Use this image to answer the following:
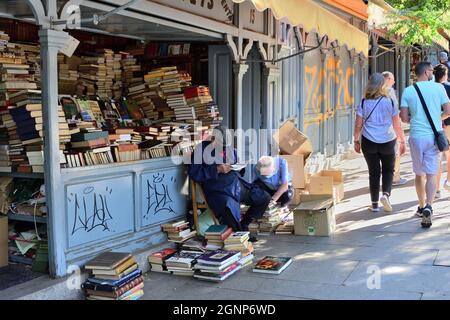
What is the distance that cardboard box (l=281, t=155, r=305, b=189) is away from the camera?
7.57 meters

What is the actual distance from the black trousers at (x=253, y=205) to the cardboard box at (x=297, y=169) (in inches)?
55.7

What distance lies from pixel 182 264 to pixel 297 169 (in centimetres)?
301

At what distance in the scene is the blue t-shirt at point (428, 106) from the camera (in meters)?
6.30

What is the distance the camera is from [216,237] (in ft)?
17.8

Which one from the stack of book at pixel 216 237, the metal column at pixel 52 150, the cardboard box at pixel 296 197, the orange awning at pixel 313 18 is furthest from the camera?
the cardboard box at pixel 296 197

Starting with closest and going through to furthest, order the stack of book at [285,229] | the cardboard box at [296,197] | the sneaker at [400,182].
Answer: the stack of book at [285,229]
the cardboard box at [296,197]
the sneaker at [400,182]

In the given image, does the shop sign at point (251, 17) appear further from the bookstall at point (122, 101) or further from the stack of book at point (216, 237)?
the stack of book at point (216, 237)

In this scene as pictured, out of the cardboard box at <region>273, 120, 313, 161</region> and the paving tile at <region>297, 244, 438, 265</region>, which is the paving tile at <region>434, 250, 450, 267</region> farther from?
the cardboard box at <region>273, 120, 313, 161</region>

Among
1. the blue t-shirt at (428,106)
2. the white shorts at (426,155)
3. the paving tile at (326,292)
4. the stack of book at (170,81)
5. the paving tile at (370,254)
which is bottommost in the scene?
the paving tile at (326,292)

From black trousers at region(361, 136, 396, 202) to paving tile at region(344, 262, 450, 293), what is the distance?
2203 millimetres

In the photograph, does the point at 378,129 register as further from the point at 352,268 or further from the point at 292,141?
→ the point at 352,268

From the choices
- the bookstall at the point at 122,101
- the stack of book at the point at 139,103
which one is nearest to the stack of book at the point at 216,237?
the bookstall at the point at 122,101

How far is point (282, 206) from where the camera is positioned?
22.3 ft
